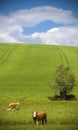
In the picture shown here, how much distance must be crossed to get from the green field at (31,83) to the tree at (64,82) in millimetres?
1690

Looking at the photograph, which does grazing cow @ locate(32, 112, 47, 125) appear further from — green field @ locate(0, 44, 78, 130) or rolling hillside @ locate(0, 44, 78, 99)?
rolling hillside @ locate(0, 44, 78, 99)

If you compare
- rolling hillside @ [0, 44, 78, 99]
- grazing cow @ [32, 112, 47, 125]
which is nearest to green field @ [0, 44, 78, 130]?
rolling hillside @ [0, 44, 78, 99]

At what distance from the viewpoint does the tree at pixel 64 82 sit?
1635 inches

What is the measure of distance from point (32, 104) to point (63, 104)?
3.04m

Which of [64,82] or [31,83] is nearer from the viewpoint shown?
[64,82]

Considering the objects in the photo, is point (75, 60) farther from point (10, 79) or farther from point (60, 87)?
point (60, 87)

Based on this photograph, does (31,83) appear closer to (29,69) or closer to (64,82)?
(29,69)

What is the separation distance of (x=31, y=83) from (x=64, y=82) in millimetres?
9848

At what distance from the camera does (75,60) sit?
66.7 metres

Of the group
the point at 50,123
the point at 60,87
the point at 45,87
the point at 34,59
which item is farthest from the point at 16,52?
the point at 50,123

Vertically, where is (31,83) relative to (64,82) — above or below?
above

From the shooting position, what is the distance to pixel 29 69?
58.4m

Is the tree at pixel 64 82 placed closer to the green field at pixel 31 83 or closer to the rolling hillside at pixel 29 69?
the green field at pixel 31 83

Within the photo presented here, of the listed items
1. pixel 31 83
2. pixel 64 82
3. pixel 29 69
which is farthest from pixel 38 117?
pixel 29 69
